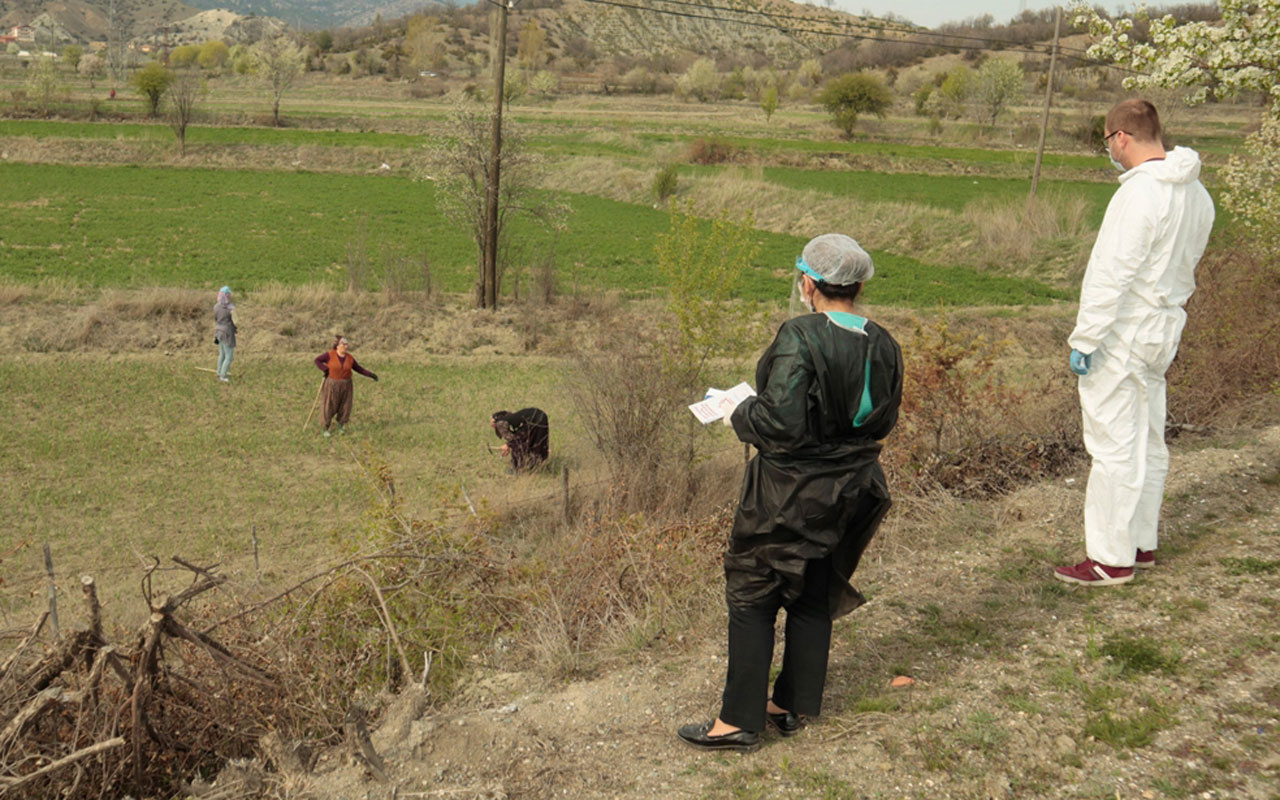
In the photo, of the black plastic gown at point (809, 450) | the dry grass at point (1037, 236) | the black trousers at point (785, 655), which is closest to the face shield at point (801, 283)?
the black plastic gown at point (809, 450)

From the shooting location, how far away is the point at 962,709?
13.0 ft

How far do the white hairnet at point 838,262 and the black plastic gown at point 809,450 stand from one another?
0.56 feet

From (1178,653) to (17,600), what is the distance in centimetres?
933

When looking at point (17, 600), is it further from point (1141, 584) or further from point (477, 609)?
point (1141, 584)

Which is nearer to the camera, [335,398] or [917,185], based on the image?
[335,398]

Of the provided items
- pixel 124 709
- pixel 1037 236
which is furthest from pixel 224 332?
pixel 1037 236

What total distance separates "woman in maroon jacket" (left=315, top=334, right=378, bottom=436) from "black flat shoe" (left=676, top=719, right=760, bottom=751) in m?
10.9

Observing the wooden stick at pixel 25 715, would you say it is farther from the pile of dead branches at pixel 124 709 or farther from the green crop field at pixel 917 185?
the green crop field at pixel 917 185

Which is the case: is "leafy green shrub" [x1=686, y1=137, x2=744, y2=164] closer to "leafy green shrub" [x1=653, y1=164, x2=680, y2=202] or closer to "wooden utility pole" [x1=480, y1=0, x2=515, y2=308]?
"leafy green shrub" [x1=653, y1=164, x2=680, y2=202]

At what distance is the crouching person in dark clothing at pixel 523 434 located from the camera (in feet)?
40.3

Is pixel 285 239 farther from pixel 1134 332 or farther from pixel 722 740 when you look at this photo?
pixel 722 740

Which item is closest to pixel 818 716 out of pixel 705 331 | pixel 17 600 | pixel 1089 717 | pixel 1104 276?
pixel 1089 717

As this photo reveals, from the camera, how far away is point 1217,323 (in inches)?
371

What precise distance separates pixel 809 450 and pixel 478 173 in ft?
66.7
